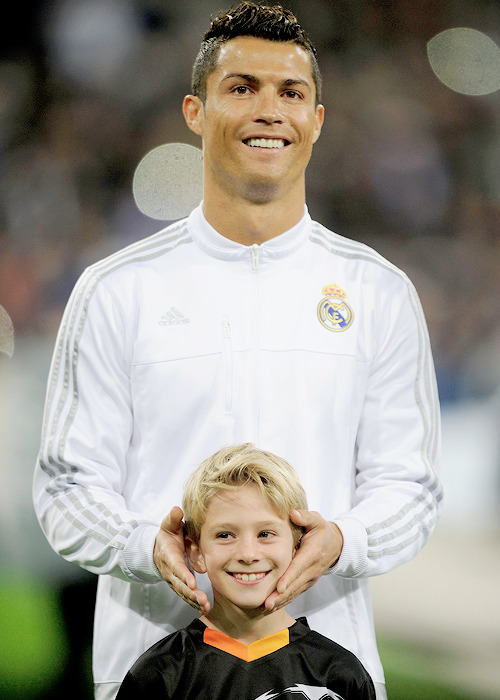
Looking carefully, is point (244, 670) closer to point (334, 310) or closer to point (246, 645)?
point (246, 645)

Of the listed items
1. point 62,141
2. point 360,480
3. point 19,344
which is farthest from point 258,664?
point 62,141

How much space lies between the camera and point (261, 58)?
4.61 feet

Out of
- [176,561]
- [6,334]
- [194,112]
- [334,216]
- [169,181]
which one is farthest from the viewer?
[334,216]

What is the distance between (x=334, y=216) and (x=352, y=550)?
5.08 feet

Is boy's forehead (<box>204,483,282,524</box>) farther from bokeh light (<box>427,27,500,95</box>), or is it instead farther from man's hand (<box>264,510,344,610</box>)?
bokeh light (<box>427,27,500,95</box>)

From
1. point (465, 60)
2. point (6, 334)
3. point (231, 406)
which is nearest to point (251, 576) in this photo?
point (231, 406)

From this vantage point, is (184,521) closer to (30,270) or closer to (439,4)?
(30,270)

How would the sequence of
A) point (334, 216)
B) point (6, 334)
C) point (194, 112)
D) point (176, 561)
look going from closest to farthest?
point (176, 561) → point (194, 112) → point (6, 334) → point (334, 216)

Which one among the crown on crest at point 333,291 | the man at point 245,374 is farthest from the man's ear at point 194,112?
the crown on crest at point 333,291

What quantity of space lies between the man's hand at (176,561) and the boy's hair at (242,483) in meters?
0.03

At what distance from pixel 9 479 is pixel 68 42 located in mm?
1252

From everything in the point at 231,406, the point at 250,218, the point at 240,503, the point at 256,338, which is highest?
the point at 250,218

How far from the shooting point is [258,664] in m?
1.23

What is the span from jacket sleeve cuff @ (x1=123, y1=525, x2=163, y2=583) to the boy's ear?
0.05 m
